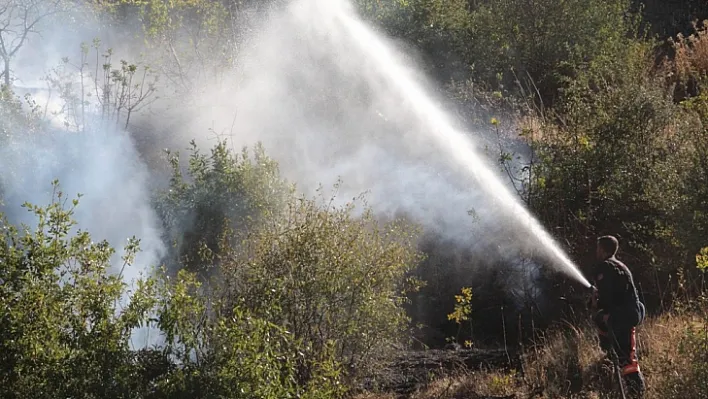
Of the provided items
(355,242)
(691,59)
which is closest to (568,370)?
(355,242)

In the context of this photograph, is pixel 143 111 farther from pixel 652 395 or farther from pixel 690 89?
pixel 652 395

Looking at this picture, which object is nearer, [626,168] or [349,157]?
[626,168]

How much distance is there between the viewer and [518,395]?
9719mm

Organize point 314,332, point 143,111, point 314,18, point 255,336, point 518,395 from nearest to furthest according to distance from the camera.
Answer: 1. point 255,336
2. point 314,332
3. point 518,395
4. point 314,18
5. point 143,111

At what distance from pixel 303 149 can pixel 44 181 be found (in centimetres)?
545

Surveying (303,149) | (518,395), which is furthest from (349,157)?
(518,395)

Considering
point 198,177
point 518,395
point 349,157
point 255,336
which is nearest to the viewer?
point 255,336

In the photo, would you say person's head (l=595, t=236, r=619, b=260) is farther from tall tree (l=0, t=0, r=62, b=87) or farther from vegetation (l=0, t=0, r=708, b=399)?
tall tree (l=0, t=0, r=62, b=87)

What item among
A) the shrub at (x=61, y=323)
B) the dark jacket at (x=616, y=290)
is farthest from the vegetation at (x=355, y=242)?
the dark jacket at (x=616, y=290)

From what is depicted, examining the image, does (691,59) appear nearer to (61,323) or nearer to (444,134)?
(444,134)

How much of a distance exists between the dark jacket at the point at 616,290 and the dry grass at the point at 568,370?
666 mm

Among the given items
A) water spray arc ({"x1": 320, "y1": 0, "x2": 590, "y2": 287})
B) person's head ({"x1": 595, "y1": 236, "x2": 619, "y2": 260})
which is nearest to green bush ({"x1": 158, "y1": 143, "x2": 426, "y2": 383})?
person's head ({"x1": 595, "y1": 236, "x2": 619, "y2": 260})

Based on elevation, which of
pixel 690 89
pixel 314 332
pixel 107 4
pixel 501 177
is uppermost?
pixel 107 4

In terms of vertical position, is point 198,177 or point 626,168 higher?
point 198,177
